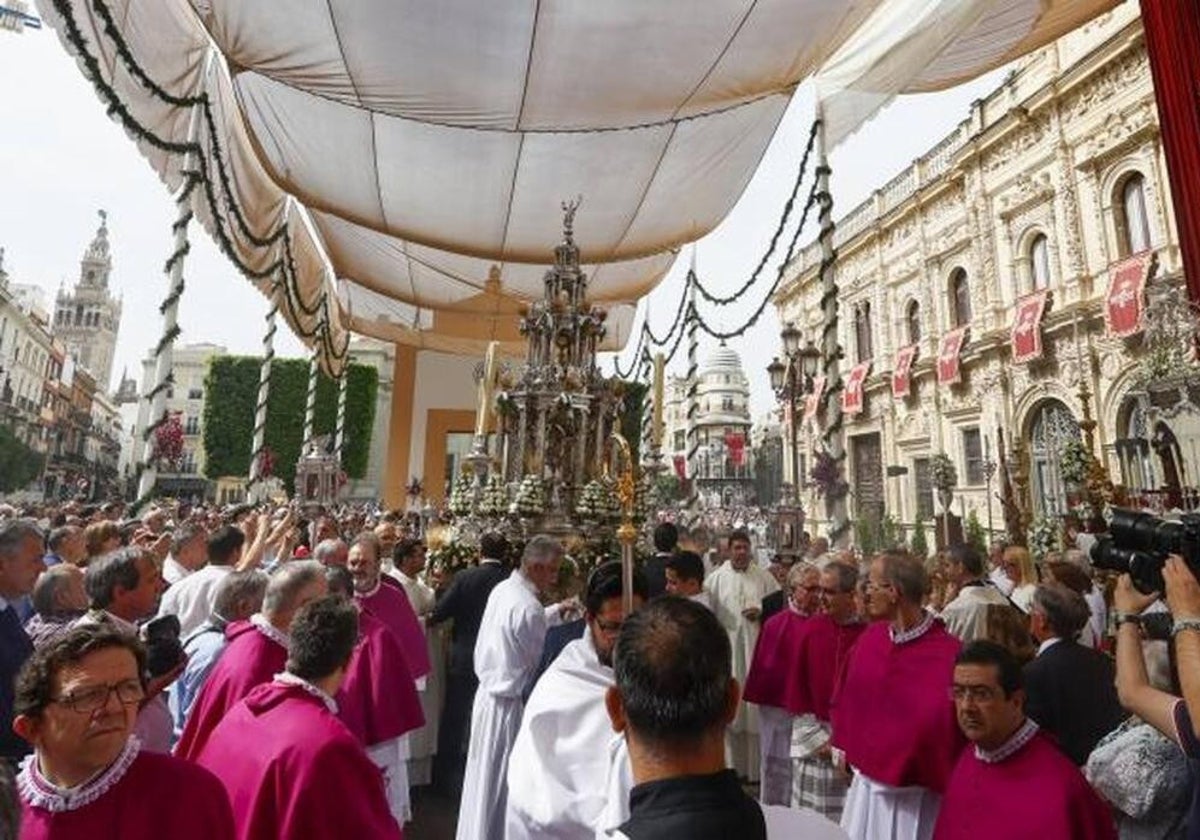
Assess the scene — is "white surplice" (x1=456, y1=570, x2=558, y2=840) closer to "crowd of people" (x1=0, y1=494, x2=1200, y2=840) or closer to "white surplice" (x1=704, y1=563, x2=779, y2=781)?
"crowd of people" (x1=0, y1=494, x2=1200, y2=840)

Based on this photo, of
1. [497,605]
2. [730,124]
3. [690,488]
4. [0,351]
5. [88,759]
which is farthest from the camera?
[0,351]

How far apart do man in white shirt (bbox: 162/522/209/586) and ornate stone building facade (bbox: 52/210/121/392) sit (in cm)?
8771

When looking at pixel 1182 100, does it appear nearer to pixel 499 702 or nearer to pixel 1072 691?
pixel 1072 691

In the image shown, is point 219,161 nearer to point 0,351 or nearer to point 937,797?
point 937,797

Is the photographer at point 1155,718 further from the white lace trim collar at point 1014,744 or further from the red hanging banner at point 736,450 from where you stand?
the red hanging banner at point 736,450

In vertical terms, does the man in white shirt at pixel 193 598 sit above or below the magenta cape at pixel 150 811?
above

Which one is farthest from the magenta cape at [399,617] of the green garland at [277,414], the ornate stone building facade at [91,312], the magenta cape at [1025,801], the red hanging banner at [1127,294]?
the ornate stone building facade at [91,312]

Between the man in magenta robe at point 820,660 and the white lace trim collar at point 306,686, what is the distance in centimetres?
303

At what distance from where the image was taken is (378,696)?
3506 mm

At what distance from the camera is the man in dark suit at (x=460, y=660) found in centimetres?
542

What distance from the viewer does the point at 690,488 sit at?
14773 mm

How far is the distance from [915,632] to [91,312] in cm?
9581

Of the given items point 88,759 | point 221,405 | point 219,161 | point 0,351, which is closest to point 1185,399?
point 88,759

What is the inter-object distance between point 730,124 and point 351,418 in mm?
23135
